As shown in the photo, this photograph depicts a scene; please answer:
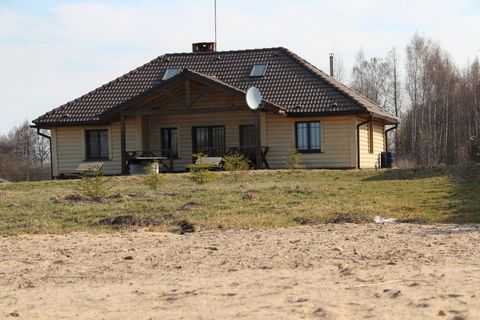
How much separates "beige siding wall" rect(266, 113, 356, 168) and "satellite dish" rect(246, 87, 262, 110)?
1694mm

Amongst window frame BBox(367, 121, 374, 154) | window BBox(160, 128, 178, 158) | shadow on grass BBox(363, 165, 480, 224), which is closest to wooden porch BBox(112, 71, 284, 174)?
window BBox(160, 128, 178, 158)

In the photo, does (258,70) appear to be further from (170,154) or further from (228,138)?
(170,154)

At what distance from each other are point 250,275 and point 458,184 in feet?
36.0

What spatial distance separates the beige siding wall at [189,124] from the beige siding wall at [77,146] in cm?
89

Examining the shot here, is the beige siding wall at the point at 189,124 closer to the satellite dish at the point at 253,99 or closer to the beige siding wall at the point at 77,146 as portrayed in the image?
the beige siding wall at the point at 77,146

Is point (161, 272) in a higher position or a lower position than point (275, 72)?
lower

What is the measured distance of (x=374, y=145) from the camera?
2911 centimetres

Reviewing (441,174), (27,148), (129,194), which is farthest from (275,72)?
(27,148)

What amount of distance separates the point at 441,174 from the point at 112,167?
12745 millimetres

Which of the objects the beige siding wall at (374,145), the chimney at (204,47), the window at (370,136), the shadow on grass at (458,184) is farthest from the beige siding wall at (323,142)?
the chimney at (204,47)

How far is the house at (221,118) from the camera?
25906 mm

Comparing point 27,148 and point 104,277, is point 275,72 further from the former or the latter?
point 27,148

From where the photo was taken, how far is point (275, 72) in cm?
2858

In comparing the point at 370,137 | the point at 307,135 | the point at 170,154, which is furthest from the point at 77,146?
the point at 370,137
